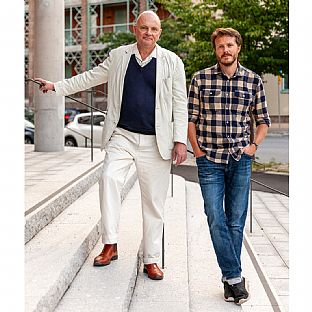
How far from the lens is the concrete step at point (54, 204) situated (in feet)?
14.0

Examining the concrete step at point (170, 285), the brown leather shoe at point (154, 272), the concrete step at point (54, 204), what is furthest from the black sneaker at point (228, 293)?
the concrete step at point (54, 204)

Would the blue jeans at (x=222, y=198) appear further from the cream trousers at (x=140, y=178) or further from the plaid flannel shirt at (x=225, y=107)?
the cream trousers at (x=140, y=178)

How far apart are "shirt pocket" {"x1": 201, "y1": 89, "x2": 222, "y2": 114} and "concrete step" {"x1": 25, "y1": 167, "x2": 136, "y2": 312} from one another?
1.44 metres

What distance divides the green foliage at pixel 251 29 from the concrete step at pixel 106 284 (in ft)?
37.1

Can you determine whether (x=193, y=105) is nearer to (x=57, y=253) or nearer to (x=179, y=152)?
(x=179, y=152)

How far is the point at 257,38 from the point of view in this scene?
15.2 m

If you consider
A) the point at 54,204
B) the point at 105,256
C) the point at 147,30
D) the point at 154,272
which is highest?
the point at 147,30

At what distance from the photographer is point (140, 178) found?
13.0 feet

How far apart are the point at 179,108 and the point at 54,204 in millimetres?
1750

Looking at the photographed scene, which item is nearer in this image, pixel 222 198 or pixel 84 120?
pixel 222 198

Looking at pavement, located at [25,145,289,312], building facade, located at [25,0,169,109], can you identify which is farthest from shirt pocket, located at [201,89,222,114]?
building facade, located at [25,0,169,109]

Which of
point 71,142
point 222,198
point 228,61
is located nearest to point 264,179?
point 71,142

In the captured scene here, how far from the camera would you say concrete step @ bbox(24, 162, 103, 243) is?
4.28m

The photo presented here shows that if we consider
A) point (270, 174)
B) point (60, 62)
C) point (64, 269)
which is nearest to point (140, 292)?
point (64, 269)
